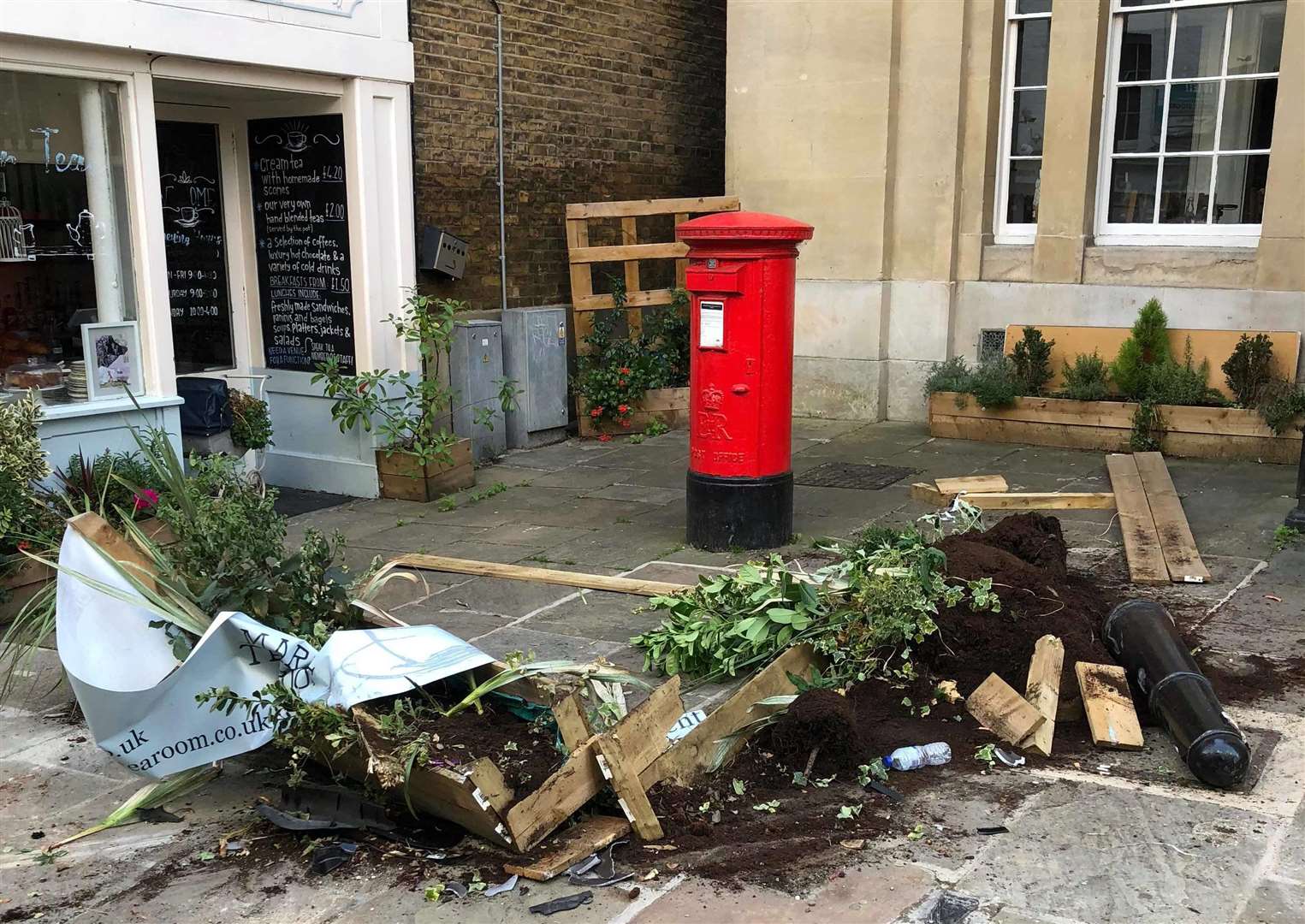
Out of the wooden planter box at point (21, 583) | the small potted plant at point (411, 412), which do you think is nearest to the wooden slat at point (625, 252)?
the small potted plant at point (411, 412)

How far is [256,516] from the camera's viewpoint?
16.3 feet

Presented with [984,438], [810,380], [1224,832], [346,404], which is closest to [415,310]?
[346,404]

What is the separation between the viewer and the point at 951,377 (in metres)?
10.7

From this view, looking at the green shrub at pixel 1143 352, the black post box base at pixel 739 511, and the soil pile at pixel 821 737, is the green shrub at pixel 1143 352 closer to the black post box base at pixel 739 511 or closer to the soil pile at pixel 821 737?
the black post box base at pixel 739 511

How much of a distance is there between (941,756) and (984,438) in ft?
21.6

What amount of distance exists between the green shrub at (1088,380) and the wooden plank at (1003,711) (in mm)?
5985

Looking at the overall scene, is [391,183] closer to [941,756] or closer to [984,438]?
[984,438]

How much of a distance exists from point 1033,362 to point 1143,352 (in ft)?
2.96

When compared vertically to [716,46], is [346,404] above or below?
below

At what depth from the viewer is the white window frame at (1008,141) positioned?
10781 millimetres

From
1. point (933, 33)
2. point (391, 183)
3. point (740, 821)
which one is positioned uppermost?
point (933, 33)

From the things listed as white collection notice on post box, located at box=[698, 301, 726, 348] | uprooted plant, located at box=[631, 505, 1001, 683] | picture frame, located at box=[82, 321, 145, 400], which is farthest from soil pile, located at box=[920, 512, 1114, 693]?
picture frame, located at box=[82, 321, 145, 400]

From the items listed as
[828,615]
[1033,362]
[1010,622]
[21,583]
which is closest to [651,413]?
[1033,362]

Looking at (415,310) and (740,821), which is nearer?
(740,821)
